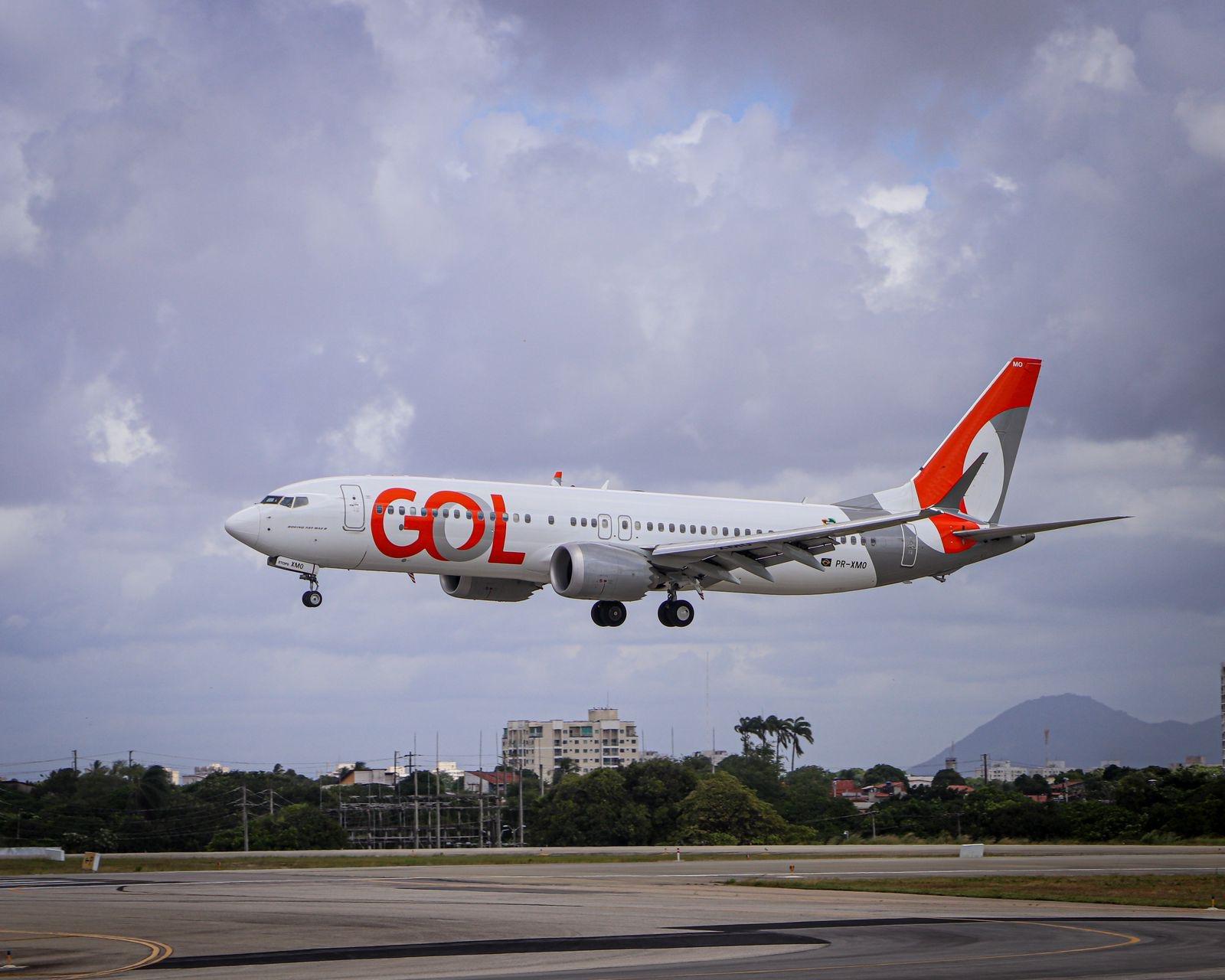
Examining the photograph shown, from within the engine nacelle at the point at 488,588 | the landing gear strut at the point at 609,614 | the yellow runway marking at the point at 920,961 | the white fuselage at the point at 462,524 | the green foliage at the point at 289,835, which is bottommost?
the green foliage at the point at 289,835

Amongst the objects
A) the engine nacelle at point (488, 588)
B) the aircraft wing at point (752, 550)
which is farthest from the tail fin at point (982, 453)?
the engine nacelle at point (488, 588)

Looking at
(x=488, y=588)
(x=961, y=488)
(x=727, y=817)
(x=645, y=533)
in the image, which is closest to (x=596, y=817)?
(x=727, y=817)

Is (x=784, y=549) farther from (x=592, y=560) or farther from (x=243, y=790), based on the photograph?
(x=243, y=790)

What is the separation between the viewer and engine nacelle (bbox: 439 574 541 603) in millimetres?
50969

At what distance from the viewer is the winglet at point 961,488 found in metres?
58.8

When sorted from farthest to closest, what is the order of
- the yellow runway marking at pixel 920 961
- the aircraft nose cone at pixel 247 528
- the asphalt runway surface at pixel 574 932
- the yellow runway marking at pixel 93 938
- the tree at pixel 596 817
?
the tree at pixel 596 817 → the aircraft nose cone at pixel 247 528 → the asphalt runway surface at pixel 574 932 → the yellow runway marking at pixel 93 938 → the yellow runway marking at pixel 920 961

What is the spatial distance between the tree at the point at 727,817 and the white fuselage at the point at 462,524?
36.2 meters

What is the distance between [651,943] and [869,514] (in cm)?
3447

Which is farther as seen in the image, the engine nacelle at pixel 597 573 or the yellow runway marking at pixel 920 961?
the engine nacelle at pixel 597 573

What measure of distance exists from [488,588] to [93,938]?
26939 millimetres

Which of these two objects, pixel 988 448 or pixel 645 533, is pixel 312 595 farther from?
pixel 988 448

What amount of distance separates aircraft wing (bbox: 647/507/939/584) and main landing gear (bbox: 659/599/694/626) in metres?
1.86

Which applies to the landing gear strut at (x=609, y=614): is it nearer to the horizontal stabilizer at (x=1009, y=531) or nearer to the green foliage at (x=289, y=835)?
the horizontal stabilizer at (x=1009, y=531)

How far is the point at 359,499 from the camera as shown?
4478 centimetres
